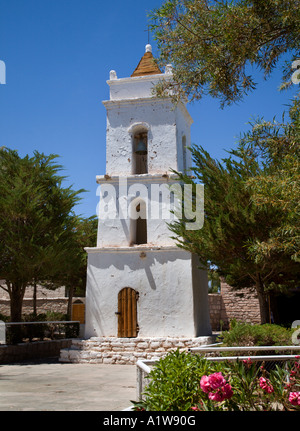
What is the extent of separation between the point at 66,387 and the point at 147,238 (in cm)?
775

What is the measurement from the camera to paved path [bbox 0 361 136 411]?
676 cm

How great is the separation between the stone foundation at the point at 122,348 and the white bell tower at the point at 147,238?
0.35 m

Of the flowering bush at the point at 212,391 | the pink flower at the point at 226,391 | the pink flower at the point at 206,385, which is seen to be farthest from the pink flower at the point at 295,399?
the pink flower at the point at 206,385

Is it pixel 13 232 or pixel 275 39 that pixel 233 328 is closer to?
pixel 275 39

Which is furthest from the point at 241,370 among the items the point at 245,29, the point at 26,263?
the point at 26,263

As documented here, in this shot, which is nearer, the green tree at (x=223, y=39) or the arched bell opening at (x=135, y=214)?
the green tree at (x=223, y=39)

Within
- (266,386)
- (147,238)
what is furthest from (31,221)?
(266,386)

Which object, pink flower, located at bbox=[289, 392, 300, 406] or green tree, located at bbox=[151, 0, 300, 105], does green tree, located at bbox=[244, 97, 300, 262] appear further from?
pink flower, located at bbox=[289, 392, 300, 406]

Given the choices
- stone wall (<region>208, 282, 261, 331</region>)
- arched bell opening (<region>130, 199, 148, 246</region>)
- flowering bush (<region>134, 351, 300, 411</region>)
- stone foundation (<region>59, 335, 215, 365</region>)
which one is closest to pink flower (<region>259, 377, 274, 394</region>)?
flowering bush (<region>134, 351, 300, 411</region>)

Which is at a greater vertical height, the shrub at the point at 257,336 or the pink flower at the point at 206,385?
the pink flower at the point at 206,385

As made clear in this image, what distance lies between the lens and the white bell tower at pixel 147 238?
14797 millimetres

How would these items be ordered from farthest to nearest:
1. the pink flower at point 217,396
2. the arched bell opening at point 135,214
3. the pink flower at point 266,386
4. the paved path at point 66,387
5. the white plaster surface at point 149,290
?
the arched bell opening at point 135,214 → the white plaster surface at point 149,290 → the paved path at point 66,387 → the pink flower at point 266,386 → the pink flower at point 217,396

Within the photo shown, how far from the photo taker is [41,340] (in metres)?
16.8

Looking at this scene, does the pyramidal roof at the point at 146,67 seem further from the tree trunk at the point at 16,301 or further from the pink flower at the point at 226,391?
the pink flower at the point at 226,391
